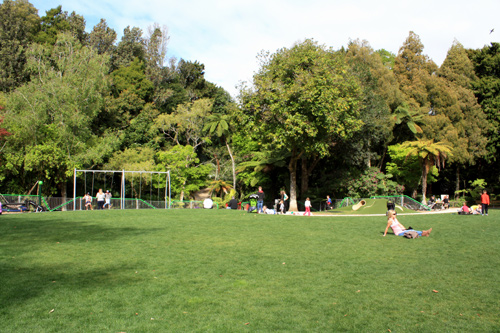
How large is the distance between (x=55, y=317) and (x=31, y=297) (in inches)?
39.4

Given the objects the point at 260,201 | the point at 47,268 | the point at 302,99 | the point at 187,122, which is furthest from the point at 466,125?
the point at 47,268

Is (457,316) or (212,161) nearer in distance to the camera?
(457,316)

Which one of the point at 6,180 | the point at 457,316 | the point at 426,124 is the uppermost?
the point at 426,124

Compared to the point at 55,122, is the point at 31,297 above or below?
below

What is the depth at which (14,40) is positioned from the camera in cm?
4538

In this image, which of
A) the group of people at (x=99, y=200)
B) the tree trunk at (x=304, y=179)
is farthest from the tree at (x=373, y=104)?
the group of people at (x=99, y=200)

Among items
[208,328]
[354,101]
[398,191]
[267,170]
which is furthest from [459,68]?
[208,328]

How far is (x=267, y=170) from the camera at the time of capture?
3734cm

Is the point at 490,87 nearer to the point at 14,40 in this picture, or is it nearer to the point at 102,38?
the point at 102,38

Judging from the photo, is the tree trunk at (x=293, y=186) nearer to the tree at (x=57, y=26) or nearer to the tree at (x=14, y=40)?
the tree at (x=14, y=40)

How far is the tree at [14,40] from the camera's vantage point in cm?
4409

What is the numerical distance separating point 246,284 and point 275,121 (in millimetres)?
23385

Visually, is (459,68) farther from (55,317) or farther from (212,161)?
(55,317)

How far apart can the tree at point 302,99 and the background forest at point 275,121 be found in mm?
105
